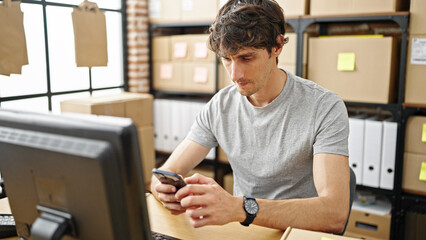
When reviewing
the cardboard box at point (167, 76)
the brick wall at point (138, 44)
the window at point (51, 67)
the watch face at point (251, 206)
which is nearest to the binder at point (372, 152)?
the cardboard box at point (167, 76)

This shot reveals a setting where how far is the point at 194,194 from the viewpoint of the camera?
1109mm

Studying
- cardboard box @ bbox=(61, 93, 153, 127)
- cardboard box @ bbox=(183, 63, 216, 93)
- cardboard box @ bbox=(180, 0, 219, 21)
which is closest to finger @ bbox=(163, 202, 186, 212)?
cardboard box @ bbox=(61, 93, 153, 127)

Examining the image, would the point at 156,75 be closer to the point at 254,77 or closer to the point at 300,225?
the point at 254,77

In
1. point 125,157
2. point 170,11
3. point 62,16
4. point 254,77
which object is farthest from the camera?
point 170,11

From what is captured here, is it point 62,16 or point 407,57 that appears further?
point 62,16

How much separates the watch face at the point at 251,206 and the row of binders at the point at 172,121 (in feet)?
6.14

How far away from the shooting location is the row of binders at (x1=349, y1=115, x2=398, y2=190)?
2.39m

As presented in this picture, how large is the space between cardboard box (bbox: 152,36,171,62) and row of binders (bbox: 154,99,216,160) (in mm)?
331

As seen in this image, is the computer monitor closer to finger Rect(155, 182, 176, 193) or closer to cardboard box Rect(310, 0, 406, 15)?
finger Rect(155, 182, 176, 193)

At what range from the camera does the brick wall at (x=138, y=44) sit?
3.16 meters

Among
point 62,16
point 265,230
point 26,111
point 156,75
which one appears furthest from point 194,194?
point 156,75

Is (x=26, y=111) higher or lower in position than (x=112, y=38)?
lower

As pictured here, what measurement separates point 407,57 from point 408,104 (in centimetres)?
27

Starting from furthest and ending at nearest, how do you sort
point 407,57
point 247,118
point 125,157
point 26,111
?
point 407,57 < point 247,118 < point 26,111 < point 125,157
